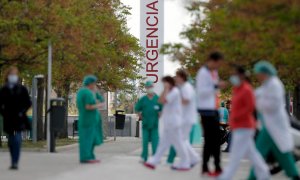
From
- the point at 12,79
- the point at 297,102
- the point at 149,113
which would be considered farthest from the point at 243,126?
the point at 297,102

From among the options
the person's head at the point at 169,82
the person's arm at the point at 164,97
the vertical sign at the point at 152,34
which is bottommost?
the person's arm at the point at 164,97

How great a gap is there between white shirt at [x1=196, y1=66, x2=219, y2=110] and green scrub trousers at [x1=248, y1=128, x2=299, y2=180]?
58.5 inches

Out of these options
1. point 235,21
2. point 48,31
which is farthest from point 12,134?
point 48,31

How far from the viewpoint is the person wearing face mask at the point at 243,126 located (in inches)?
451

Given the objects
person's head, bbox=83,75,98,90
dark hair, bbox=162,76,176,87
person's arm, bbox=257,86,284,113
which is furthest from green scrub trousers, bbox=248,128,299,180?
person's head, bbox=83,75,98,90

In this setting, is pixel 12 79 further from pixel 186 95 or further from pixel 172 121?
pixel 186 95

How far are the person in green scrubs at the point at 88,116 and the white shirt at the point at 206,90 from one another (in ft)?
14.4

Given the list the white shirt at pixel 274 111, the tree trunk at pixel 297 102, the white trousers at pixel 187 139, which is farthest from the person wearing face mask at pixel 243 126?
the tree trunk at pixel 297 102

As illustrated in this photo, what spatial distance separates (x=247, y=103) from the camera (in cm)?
1149

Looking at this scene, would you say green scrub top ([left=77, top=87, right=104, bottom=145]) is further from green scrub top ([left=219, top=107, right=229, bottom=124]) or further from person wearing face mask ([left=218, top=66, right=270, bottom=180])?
green scrub top ([left=219, top=107, right=229, bottom=124])

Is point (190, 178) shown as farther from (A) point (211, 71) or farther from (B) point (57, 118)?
(B) point (57, 118)

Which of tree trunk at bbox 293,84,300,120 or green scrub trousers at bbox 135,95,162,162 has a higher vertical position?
tree trunk at bbox 293,84,300,120

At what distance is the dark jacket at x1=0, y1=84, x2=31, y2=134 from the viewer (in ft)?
50.6

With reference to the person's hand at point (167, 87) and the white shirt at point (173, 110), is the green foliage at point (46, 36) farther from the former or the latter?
the white shirt at point (173, 110)
